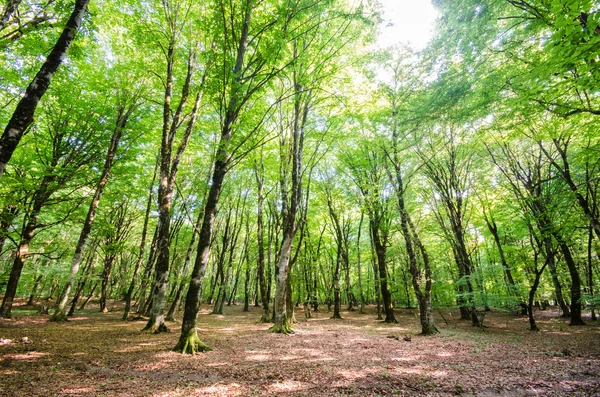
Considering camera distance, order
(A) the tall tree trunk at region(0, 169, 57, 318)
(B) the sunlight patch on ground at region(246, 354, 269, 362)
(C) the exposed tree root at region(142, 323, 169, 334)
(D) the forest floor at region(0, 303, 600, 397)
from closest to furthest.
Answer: (D) the forest floor at region(0, 303, 600, 397) → (B) the sunlight patch on ground at region(246, 354, 269, 362) → (A) the tall tree trunk at region(0, 169, 57, 318) → (C) the exposed tree root at region(142, 323, 169, 334)

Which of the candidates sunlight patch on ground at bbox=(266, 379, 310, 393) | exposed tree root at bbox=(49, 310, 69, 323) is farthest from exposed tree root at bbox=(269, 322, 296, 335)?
exposed tree root at bbox=(49, 310, 69, 323)

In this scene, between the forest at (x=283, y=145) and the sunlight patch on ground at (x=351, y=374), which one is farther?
the sunlight patch on ground at (x=351, y=374)

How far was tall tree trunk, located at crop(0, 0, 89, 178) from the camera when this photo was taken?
4191mm

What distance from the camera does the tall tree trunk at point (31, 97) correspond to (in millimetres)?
4191

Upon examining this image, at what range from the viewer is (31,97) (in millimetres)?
4523

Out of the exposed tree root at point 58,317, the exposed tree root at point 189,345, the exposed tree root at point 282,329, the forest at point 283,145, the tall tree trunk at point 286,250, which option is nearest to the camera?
the forest at point 283,145

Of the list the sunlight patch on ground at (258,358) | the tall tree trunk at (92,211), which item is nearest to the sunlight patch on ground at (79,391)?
the sunlight patch on ground at (258,358)

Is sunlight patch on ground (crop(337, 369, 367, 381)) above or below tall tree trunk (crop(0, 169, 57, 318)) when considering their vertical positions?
below

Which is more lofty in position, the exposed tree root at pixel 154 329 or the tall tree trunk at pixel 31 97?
the tall tree trunk at pixel 31 97

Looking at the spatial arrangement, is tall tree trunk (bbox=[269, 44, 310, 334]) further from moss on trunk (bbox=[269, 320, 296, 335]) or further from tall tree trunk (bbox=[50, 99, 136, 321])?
tall tree trunk (bbox=[50, 99, 136, 321])

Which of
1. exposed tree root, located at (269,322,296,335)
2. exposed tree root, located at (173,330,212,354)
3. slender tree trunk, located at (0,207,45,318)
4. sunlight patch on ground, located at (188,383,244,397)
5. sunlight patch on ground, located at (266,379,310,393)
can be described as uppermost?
slender tree trunk, located at (0,207,45,318)

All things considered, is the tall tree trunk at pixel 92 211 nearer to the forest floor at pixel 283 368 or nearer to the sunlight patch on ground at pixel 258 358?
the forest floor at pixel 283 368

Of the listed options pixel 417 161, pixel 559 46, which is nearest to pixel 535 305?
pixel 417 161

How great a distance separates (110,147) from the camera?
12906 millimetres
